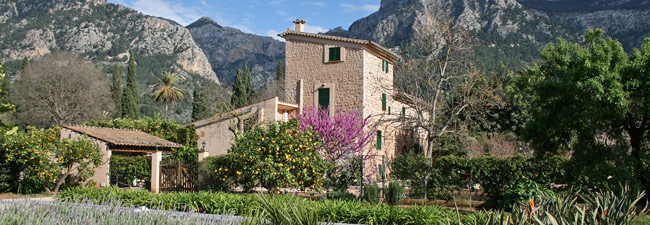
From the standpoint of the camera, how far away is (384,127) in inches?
1171

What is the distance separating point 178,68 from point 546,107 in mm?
78076

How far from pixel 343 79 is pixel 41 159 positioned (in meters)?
15.5

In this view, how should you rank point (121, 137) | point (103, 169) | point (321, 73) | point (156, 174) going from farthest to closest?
point (321, 73), point (121, 137), point (103, 169), point (156, 174)

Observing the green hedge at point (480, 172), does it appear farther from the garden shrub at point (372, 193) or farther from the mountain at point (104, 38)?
the mountain at point (104, 38)

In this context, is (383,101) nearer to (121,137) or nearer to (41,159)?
(121,137)

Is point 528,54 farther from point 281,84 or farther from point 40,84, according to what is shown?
point 40,84

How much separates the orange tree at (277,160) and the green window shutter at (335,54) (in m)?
13.7

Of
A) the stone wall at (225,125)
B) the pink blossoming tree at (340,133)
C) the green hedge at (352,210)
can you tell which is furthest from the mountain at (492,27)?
the green hedge at (352,210)

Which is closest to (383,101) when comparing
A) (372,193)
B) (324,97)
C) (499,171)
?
(324,97)

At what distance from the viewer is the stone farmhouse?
91.6 feet

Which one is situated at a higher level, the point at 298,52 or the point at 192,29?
the point at 192,29

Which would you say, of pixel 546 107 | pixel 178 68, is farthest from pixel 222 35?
pixel 546 107

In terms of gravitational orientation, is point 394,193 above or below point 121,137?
below

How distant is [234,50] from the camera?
382 ft
